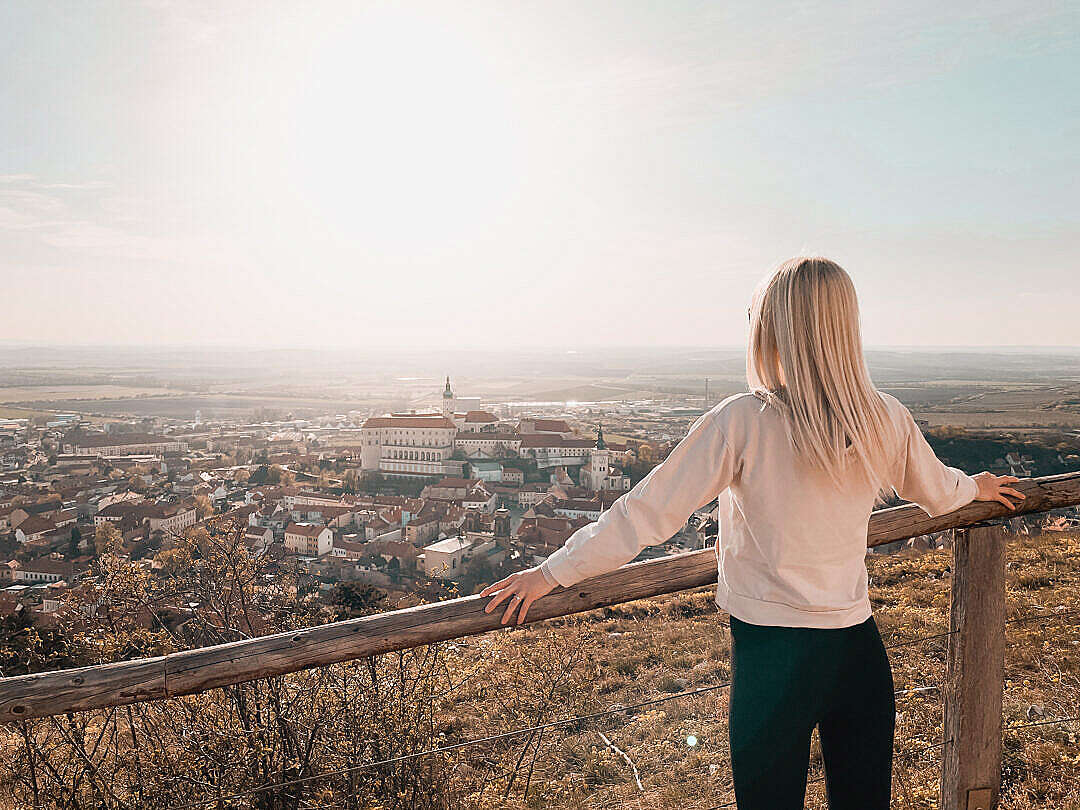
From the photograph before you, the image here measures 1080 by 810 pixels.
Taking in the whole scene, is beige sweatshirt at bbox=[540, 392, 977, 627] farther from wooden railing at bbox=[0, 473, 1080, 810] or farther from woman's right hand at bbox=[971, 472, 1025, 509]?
woman's right hand at bbox=[971, 472, 1025, 509]

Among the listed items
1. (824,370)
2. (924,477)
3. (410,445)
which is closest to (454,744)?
(924,477)

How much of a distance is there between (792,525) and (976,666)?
3.25 ft

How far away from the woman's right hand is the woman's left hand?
107 centimetres

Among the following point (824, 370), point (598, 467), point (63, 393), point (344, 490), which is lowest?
point (344, 490)

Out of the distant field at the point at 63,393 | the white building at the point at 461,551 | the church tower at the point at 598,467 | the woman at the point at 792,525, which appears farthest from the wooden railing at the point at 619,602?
the distant field at the point at 63,393

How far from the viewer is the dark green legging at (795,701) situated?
43.0 inches

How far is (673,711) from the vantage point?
2.23 metres

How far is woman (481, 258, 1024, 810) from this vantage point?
1026 millimetres

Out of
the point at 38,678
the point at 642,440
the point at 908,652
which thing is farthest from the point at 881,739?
the point at 642,440

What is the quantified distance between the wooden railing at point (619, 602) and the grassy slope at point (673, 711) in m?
0.46

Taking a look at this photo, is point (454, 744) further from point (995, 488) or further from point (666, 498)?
→ point (995, 488)

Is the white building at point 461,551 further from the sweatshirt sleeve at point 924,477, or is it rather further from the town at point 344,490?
the sweatshirt sleeve at point 924,477

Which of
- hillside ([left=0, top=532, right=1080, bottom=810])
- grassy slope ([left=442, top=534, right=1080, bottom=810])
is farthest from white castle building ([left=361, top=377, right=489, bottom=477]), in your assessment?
hillside ([left=0, top=532, right=1080, bottom=810])

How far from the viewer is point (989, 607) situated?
1.62 m
